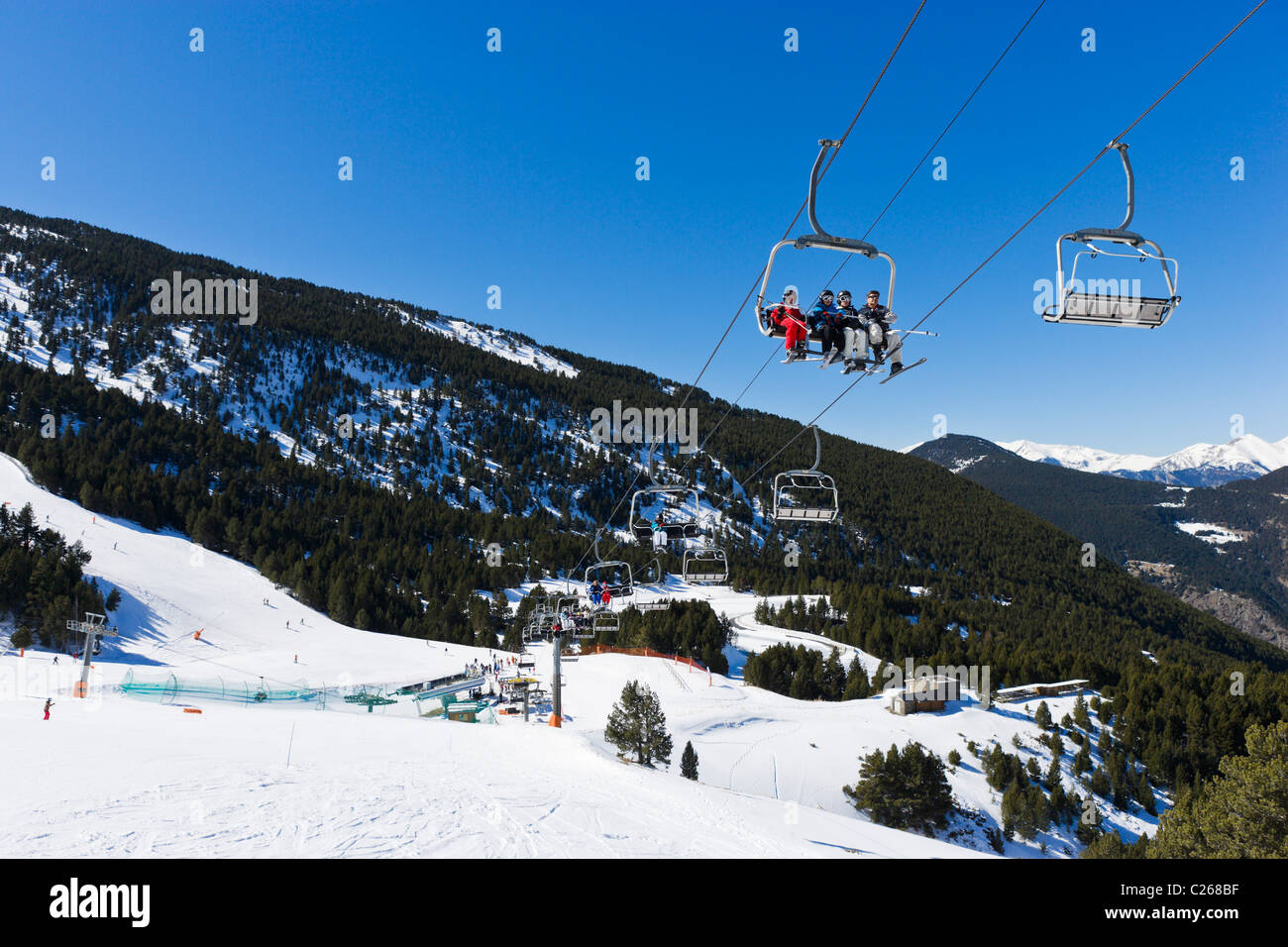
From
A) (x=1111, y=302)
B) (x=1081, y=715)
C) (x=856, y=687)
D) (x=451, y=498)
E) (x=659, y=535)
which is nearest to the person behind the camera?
(x=1111, y=302)

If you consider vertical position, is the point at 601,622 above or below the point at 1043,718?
above

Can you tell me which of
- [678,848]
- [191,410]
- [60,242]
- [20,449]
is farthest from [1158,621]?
[60,242]

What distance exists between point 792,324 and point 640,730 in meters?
26.0

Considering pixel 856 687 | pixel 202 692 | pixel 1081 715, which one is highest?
pixel 202 692

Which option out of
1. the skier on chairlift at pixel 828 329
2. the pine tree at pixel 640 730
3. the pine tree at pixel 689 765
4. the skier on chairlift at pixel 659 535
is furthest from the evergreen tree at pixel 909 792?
the skier on chairlift at pixel 828 329

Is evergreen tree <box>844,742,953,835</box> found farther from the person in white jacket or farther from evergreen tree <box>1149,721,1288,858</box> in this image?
the person in white jacket

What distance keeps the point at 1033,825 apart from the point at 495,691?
107 feet

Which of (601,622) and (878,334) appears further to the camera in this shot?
(601,622)

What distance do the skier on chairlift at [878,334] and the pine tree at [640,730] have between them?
2565 centimetres

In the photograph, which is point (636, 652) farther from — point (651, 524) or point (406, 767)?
point (651, 524)

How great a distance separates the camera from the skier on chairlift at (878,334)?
791cm

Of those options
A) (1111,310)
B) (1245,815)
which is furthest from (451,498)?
(1111,310)

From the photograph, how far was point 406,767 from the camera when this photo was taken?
1808cm
